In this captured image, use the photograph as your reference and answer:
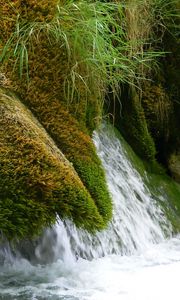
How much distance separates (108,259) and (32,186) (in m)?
1.31

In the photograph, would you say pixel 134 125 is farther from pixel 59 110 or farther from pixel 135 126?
pixel 59 110

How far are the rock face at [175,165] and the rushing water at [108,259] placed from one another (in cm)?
108

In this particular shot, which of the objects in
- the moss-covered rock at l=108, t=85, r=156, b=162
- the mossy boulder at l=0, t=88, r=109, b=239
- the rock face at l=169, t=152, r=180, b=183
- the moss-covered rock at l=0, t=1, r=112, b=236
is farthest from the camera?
the rock face at l=169, t=152, r=180, b=183

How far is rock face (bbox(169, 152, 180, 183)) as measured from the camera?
233 inches

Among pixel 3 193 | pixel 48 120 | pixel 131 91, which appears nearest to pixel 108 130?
pixel 131 91

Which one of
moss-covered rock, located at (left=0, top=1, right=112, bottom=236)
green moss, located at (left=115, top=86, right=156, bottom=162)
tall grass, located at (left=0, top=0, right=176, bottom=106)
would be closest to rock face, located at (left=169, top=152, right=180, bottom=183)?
green moss, located at (left=115, top=86, right=156, bottom=162)

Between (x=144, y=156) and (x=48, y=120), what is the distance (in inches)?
95.9

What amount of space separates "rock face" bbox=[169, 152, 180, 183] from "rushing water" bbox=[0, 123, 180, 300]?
1078 millimetres

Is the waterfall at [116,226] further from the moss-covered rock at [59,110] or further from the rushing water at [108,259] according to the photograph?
the moss-covered rock at [59,110]

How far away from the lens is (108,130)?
502 cm

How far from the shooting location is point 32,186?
262 centimetres

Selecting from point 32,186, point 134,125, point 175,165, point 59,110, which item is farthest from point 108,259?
point 175,165

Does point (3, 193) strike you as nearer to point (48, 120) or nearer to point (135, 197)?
point (48, 120)

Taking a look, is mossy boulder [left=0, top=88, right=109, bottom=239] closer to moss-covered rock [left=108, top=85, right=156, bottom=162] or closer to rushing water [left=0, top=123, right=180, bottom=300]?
rushing water [left=0, top=123, right=180, bottom=300]
